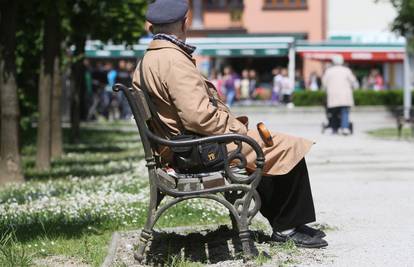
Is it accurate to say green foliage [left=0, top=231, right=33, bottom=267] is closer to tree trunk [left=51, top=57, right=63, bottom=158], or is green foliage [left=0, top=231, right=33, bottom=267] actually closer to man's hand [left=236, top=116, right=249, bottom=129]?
man's hand [left=236, top=116, right=249, bottom=129]

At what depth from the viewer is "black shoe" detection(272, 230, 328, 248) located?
262 inches

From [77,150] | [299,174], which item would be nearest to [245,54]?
[77,150]

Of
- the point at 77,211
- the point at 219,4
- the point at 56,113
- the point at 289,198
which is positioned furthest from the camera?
the point at 219,4

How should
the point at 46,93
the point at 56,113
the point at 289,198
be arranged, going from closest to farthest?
1. the point at 289,198
2. the point at 46,93
3. the point at 56,113

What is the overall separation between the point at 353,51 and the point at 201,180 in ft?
150

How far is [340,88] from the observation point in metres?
22.5

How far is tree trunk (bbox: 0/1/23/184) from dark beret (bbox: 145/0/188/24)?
23.1 ft

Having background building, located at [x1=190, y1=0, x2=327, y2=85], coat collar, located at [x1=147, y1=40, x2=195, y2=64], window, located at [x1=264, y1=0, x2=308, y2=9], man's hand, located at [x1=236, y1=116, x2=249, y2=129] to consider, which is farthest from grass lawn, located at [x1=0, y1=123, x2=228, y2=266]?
window, located at [x1=264, y1=0, x2=308, y2=9]

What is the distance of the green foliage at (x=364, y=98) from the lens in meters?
38.0

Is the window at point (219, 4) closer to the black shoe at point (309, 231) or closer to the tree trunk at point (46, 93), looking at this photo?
the tree trunk at point (46, 93)

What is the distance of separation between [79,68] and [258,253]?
1845cm

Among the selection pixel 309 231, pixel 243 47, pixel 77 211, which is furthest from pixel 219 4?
pixel 309 231

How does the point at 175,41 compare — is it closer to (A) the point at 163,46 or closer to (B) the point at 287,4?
(A) the point at 163,46

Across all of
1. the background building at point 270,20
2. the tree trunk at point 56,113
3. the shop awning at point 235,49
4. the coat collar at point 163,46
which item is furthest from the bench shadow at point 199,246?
the background building at point 270,20
